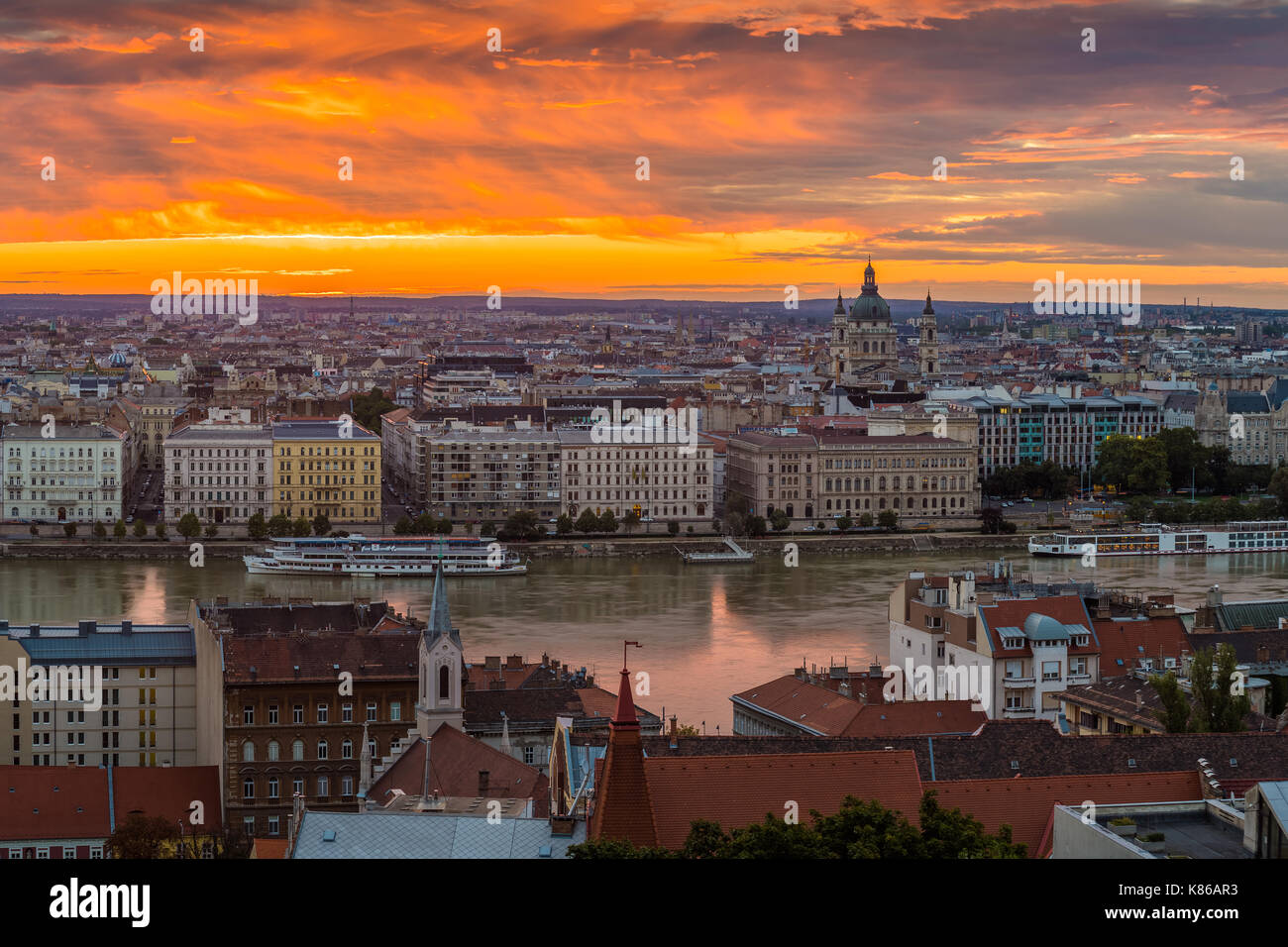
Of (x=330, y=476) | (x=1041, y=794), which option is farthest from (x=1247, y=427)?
(x=1041, y=794)

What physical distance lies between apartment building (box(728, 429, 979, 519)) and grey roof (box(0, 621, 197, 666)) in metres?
15.0

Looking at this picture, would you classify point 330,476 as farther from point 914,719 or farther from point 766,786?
point 766,786

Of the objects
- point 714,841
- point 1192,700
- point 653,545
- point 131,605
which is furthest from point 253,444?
point 714,841

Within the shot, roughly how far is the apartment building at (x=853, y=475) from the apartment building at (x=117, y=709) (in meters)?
15.2

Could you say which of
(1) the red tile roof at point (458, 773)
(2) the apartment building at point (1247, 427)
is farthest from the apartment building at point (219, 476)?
(1) the red tile roof at point (458, 773)

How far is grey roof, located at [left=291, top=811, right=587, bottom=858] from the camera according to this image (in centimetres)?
470

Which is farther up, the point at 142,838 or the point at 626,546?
the point at 142,838

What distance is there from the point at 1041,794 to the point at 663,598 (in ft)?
37.5

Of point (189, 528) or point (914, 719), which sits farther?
point (189, 528)

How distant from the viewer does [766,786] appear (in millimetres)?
5012

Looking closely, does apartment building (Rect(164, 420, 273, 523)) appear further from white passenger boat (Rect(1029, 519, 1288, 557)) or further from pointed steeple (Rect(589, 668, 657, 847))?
pointed steeple (Rect(589, 668, 657, 847))

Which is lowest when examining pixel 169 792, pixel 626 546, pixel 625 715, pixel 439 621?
pixel 626 546
